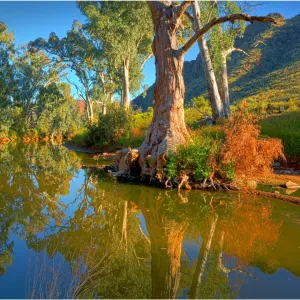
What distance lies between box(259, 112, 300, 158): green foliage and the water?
4.63 meters

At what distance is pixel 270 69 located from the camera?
50.5 m

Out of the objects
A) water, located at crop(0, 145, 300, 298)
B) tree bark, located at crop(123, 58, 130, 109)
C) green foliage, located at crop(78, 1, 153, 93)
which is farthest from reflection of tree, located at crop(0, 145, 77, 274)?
green foliage, located at crop(78, 1, 153, 93)

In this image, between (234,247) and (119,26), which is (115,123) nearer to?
(119,26)

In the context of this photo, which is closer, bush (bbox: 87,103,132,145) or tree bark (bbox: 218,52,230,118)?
tree bark (bbox: 218,52,230,118)

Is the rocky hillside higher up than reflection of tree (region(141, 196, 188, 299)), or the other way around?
the rocky hillside

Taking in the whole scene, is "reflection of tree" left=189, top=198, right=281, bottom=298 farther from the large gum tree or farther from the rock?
the large gum tree

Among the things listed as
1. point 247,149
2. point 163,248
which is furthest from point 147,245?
point 247,149

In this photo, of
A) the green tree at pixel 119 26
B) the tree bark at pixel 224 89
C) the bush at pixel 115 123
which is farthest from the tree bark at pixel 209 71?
the green tree at pixel 119 26

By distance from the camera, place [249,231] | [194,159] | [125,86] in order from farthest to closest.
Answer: [125,86], [194,159], [249,231]

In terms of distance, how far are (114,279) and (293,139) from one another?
954 centimetres

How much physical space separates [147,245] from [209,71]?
1173cm

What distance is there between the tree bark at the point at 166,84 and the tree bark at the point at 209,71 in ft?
17.1

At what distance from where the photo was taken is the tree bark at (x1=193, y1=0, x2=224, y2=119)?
582 inches

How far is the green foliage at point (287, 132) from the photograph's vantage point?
1130 cm
